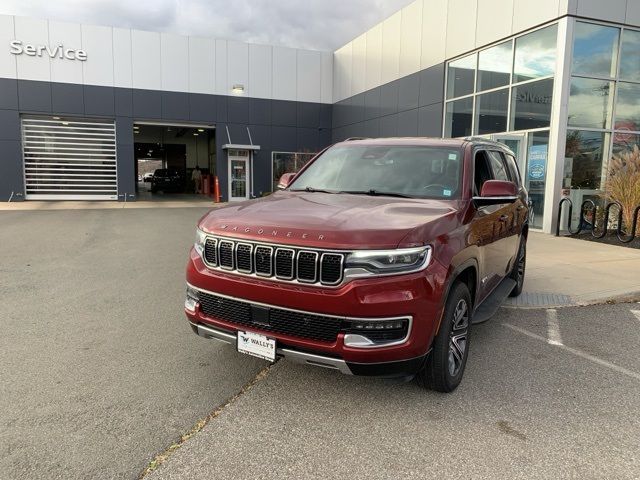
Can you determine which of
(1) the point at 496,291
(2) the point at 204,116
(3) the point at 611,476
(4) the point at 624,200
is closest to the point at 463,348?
(3) the point at 611,476

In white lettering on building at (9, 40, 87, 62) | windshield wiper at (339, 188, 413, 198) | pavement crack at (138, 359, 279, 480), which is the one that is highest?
white lettering on building at (9, 40, 87, 62)

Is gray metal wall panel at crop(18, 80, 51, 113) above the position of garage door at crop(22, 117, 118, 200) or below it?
above

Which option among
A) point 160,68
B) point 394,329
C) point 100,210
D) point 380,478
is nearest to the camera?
point 380,478

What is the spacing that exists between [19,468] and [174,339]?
217 centimetres

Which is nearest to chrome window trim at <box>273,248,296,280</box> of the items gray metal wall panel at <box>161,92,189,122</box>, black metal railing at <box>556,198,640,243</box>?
black metal railing at <box>556,198,640,243</box>

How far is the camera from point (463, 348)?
3.88 meters

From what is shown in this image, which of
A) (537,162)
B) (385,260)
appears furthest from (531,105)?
(385,260)

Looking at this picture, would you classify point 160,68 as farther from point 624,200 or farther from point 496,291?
point 496,291

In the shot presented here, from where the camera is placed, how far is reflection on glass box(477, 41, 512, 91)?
15039mm

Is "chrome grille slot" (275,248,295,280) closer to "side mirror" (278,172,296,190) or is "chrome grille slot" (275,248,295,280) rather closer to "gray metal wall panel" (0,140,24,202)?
"side mirror" (278,172,296,190)

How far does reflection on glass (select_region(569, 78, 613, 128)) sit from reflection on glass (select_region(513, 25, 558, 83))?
0.86 metres

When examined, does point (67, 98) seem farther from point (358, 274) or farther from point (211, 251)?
point (358, 274)

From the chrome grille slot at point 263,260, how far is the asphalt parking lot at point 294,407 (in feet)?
3.22

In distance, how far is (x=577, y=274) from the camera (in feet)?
26.8
